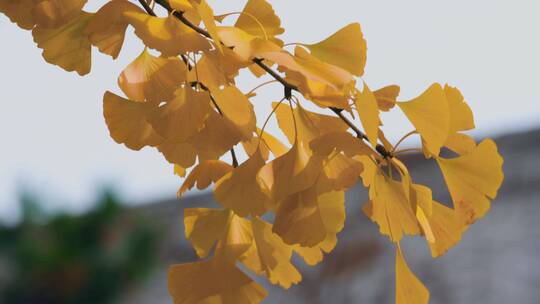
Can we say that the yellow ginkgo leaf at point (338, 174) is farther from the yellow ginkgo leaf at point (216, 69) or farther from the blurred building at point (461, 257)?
the blurred building at point (461, 257)

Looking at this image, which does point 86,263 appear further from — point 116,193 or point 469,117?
point 469,117

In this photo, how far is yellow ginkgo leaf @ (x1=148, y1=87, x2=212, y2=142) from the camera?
0.73 ft

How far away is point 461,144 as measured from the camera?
0.25 meters

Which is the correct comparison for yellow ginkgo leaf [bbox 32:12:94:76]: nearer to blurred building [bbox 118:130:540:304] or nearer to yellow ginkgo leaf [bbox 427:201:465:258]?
yellow ginkgo leaf [bbox 427:201:465:258]

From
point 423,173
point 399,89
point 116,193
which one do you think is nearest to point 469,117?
point 399,89

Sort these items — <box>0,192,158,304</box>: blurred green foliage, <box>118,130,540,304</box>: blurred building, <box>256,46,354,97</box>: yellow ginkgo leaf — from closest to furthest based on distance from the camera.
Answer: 1. <box>256,46,354,97</box>: yellow ginkgo leaf
2. <box>118,130,540,304</box>: blurred building
3. <box>0,192,158,304</box>: blurred green foliage

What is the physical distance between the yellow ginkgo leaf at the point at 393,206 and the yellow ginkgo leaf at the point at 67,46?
88 mm

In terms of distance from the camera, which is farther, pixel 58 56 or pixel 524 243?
pixel 524 243

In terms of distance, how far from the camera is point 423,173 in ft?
6.61

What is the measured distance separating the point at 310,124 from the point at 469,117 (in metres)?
0.04

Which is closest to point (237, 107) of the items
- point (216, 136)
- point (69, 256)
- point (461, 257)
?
point (216, 136)

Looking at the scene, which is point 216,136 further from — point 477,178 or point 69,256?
point 69,256

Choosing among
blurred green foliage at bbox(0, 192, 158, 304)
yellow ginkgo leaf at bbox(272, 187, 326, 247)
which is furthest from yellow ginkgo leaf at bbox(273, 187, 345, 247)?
blurred green foliage at bbox(0, 192, 158, 304)

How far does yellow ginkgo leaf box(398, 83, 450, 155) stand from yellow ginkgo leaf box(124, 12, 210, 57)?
0.19 ft
